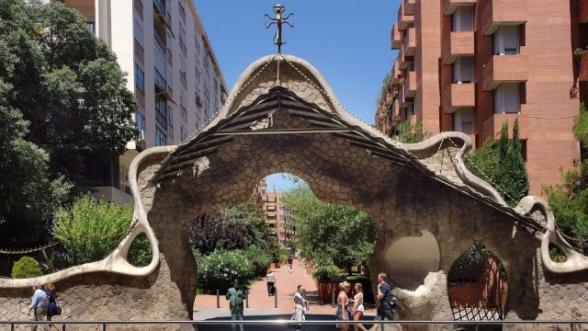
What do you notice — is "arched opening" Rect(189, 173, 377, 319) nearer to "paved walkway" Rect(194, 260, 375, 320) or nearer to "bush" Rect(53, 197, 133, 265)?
"paved walkway" Rect(194, 260, 375, 320)

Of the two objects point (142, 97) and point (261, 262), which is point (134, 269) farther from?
point (261, 262)

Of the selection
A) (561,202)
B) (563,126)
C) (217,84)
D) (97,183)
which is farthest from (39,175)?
(217,84)

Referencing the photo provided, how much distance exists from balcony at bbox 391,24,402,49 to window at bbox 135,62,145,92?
69.4 feet

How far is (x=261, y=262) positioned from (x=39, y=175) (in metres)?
22.6

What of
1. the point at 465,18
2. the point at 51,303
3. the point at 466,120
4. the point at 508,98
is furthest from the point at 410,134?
the point at 51,303

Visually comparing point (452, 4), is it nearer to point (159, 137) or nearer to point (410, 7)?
point (410, 7)

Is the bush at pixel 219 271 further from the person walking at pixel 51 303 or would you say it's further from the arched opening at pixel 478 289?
the person walking at pixel 51 303

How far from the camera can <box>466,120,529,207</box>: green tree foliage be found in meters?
25.4

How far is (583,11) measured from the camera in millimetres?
27672

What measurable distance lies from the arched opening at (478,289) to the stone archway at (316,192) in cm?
142

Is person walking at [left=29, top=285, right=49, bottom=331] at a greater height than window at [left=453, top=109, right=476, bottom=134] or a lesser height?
lesser

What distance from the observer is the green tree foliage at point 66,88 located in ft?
80.3

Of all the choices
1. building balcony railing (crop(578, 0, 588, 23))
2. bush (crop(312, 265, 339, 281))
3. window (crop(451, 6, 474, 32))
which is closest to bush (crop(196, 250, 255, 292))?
bush (crop(312, 265, 339, 281))

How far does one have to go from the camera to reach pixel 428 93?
36.9 m
